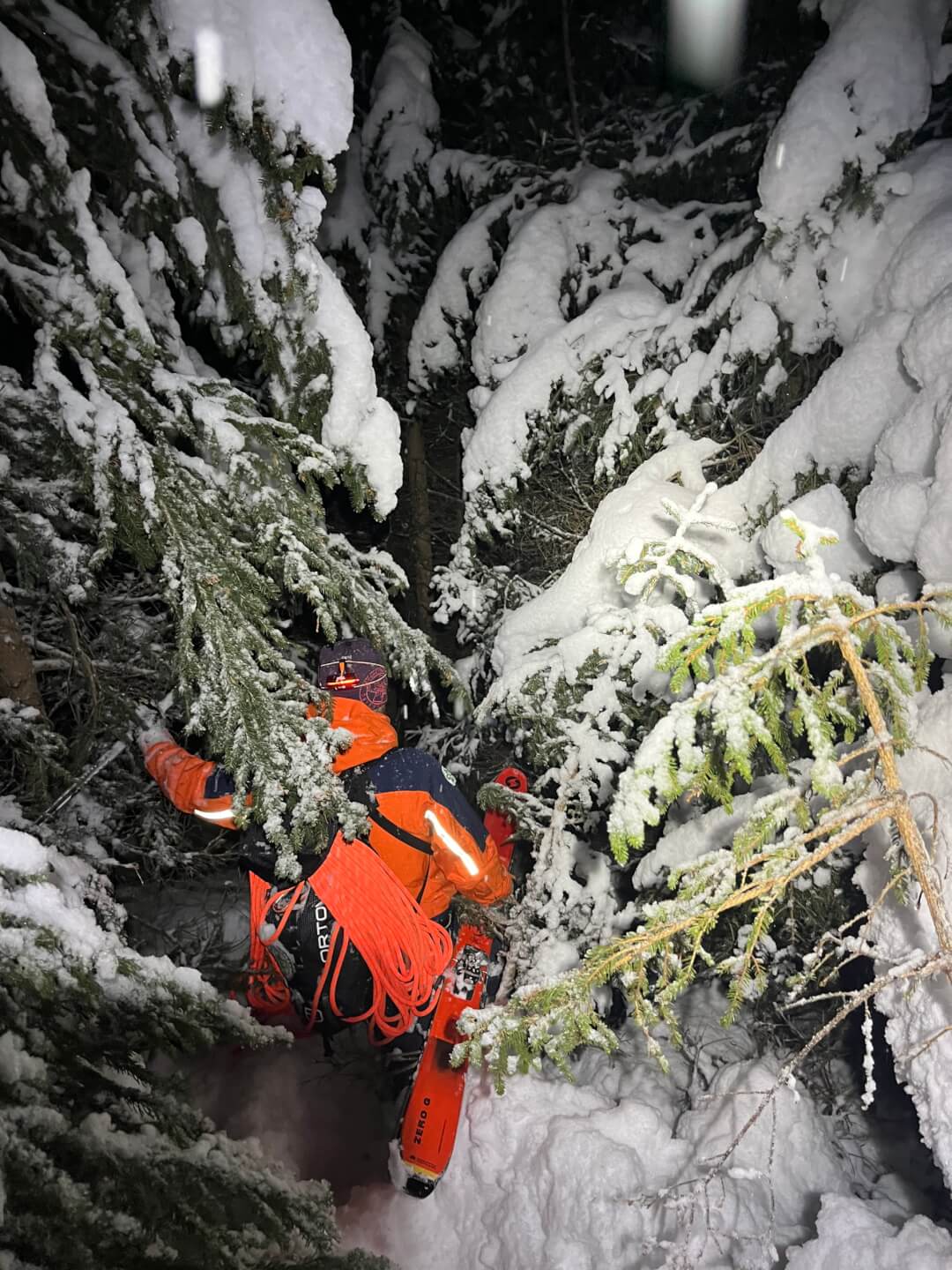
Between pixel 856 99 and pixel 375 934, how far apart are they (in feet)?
18.1

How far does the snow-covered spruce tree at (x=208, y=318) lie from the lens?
208 centimetres

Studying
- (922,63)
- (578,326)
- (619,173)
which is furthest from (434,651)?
(619,173)

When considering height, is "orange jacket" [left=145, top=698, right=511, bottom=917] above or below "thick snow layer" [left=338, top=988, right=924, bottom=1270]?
above

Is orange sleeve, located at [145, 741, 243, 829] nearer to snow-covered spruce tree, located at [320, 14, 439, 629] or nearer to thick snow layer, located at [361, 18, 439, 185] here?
snow-covered spruce tree, located at [320, 14, 439, 629]

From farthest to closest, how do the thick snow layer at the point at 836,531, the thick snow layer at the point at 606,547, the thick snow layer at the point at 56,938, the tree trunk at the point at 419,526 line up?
the tree trunk at the point at 419,526
the thick snow layer at the point at 606,547
the thick snow layer at the point at 836,531
the thick snow layer at the point at 56,938

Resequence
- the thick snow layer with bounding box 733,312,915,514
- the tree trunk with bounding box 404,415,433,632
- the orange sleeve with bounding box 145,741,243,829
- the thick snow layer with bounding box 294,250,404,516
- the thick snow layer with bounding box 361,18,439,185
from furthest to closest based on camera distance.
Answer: the tree trunk with bounding box 404,415,433,632
the thick snow layer with bounding box 361,18,439,185
the thick snow layer with bounding box 733,312,915,514
the orange sleeve with bounding box 145,741,243,829
the thick snow layer with bounding box 294,250,404,516

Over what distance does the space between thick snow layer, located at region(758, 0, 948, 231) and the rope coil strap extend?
4756 mm

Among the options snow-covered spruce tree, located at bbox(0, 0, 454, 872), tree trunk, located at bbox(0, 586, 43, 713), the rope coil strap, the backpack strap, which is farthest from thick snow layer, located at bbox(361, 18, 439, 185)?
the rope coil strap

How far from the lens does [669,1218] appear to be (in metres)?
3.44

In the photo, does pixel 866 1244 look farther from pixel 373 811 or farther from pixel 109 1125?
pixel 109 1125

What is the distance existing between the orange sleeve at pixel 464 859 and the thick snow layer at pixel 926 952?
1889 mm

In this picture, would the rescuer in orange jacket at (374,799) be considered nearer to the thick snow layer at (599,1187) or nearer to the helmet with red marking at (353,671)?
the helmet with red marking at (353,671)

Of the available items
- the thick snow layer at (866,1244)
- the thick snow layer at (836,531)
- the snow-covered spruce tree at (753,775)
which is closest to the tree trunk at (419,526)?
the thick snow layer at (836,531)

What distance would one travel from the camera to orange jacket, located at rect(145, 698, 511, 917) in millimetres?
3270
